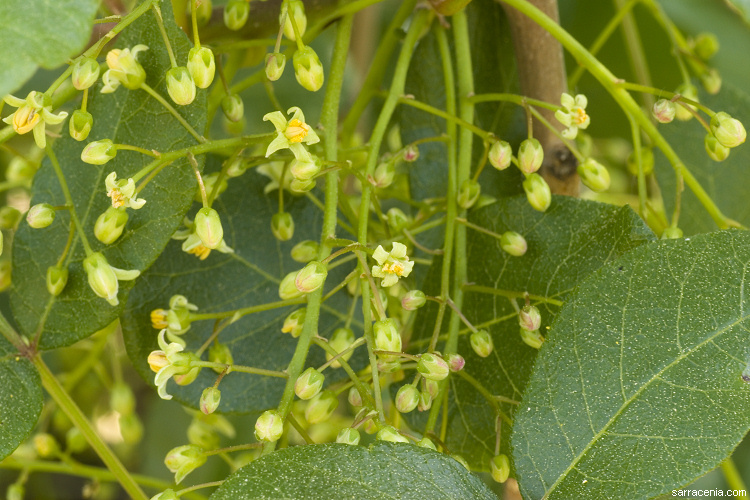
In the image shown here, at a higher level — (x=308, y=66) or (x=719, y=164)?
(x=308, y=66)

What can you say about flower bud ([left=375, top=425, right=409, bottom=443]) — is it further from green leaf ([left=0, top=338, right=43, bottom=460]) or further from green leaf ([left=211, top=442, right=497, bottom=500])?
green leaf ([left=0, top=338, right=43, bottom=460])

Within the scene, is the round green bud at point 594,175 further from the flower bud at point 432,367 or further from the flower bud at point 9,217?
the flower bud at point 9,217

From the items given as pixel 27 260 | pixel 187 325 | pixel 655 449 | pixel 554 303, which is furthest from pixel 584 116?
pixel 27 260

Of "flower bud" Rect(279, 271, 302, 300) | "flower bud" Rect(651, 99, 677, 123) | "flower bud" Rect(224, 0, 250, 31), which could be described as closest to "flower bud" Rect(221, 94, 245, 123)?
"flower bud" Rect(224, 0, 250, 31)

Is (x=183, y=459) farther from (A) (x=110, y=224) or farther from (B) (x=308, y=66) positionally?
(B) (x=308, y=66)

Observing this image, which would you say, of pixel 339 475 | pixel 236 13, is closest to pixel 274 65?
pixel 236 13

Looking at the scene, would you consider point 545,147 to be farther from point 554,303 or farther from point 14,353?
point 14,353
